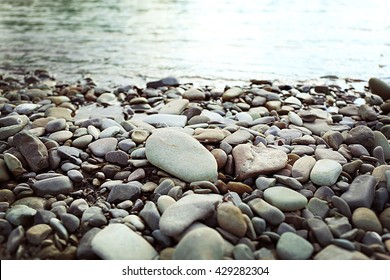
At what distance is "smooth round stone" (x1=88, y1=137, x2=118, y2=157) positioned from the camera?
2.17 meters

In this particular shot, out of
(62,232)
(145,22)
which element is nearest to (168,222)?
(62,232)

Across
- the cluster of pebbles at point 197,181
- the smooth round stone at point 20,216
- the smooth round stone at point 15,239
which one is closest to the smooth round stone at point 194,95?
the cluster of pebbles at point 197,181

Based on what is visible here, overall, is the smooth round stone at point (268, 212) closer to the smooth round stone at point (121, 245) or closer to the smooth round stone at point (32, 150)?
the smooth round stone at point (121, 245)

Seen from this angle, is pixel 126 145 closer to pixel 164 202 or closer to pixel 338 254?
pixel 164 202

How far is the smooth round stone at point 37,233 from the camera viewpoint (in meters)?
1.56

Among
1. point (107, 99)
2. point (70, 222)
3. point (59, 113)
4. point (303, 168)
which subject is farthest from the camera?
point (107, 99)

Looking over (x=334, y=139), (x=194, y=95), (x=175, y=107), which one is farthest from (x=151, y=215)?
(x=194, y=95)

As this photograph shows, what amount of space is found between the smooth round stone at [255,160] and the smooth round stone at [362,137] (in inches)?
17.6

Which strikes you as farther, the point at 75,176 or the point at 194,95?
the point at 194,95

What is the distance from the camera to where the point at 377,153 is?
209 cm

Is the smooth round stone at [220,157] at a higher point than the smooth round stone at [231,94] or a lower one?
higher

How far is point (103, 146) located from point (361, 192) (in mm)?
1264

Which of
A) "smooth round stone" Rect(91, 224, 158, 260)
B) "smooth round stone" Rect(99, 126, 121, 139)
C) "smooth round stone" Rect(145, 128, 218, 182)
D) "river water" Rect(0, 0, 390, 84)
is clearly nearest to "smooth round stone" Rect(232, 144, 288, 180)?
"smooth round stone" Rect(145, 128, 218, 182)

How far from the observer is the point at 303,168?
6.38ft
